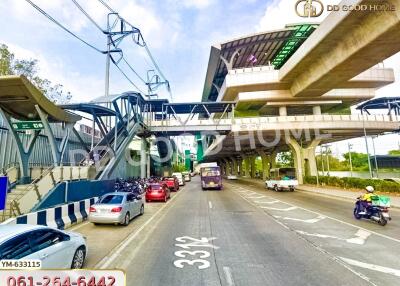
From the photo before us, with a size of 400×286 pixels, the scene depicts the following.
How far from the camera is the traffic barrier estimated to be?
9.36 metres

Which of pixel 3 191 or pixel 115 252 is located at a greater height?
pixel 3 191

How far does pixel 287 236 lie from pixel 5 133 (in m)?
20.8

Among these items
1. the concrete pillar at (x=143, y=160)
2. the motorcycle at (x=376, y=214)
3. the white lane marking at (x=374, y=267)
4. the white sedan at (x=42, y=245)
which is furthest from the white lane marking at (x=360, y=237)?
the concrete pillar at (x=143, y=160)

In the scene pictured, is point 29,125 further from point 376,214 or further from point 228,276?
point 376,214

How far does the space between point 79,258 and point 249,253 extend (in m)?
4.55

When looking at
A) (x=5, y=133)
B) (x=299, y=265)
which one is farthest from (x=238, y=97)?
(x=299, y=265)

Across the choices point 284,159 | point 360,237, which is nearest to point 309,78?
point 360,237

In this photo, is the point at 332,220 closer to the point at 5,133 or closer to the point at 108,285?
the point at 108,285

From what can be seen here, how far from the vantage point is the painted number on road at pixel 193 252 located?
6.78m

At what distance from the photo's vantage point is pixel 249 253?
7621mm

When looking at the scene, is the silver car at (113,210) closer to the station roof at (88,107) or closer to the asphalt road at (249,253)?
the asphalt road at (249,253)

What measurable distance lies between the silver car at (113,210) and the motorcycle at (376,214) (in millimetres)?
11017

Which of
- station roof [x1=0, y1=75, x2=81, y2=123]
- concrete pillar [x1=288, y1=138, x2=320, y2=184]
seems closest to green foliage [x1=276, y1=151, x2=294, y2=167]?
concrete pillar [x1=288, y1=138, x2=320, y2=184]

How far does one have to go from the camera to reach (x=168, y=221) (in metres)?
12.8
